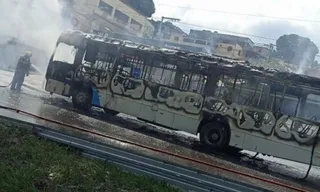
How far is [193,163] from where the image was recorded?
8.20m

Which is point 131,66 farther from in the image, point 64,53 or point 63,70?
point 64,53

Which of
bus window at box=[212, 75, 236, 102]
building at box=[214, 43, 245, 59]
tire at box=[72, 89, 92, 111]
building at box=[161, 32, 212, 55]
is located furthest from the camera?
building at box=[161, 32, 212, 55]

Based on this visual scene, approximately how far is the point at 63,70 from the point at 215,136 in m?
6.65

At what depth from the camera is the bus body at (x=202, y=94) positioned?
1043 centimetres

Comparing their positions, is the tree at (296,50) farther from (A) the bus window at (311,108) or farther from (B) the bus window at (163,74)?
(A) the bus window at (311,108)

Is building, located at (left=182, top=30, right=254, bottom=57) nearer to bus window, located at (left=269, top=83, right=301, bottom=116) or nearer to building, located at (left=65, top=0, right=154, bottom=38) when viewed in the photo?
building, located at (left=65, top=0, right=154, bottom=38)

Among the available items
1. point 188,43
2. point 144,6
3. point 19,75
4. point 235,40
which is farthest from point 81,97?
point 144,6

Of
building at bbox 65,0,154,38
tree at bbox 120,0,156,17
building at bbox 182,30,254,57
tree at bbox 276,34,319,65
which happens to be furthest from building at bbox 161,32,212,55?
tree at bbox 276,34,319,65

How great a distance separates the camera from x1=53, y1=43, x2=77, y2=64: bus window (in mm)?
14787

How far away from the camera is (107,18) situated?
48.1m

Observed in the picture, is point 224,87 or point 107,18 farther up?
point 107,18

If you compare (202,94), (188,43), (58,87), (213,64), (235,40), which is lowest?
(58,87)

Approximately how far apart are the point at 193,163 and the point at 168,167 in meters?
1.96

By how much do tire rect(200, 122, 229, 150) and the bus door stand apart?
18.8ft
